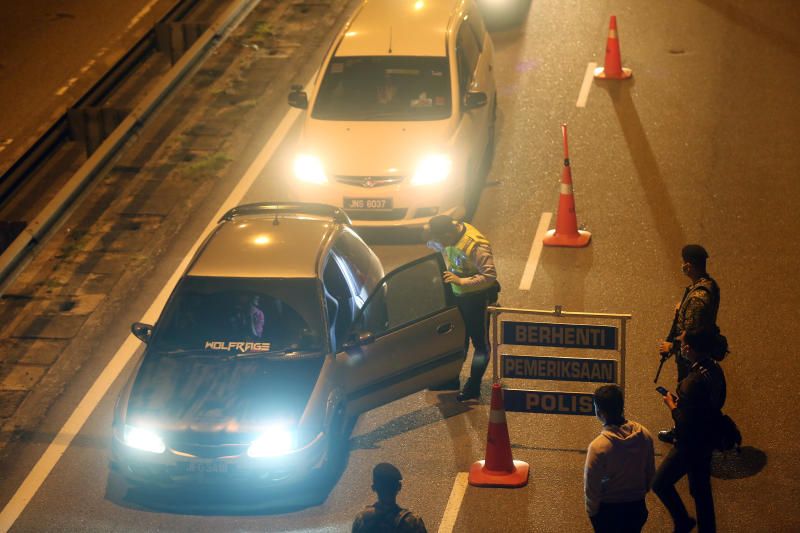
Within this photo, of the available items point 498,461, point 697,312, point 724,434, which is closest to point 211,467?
point 498,461

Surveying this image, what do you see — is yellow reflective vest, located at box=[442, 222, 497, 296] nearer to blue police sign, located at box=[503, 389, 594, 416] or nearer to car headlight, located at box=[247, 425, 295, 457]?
blue police sign, located at box=[503, 389, 594, 416]

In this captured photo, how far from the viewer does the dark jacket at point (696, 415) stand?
32.8ft

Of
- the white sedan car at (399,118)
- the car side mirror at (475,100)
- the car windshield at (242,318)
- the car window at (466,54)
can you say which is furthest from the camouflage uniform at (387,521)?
the car window at (466,54)

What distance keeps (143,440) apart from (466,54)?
25.2 feet

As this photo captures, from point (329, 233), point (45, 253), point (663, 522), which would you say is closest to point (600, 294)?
point (329, 233)

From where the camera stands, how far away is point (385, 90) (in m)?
16.6

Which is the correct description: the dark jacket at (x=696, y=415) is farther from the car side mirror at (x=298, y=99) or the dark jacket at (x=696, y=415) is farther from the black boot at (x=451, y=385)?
the car side mirror at (x=298, y=99)

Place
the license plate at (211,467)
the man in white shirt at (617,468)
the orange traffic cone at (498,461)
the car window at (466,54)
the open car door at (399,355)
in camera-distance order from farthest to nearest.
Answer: the car window at (466,54), the open car door at (399,355), the orange traffic cone at (498,461), the license plate at (211,467), the man in white shirt at (617,468)

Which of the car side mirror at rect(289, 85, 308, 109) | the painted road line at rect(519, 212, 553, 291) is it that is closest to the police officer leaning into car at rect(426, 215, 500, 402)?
the painted road line at rect(519, 212, 553, 291)

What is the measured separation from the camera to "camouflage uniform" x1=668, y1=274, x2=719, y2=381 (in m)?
11.1

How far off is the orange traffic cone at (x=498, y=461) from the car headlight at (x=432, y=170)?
4.86 metres

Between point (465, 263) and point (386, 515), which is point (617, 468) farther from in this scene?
point (465, 263)

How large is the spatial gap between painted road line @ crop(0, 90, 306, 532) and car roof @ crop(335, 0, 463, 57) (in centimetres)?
206

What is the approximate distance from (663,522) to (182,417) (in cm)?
380
